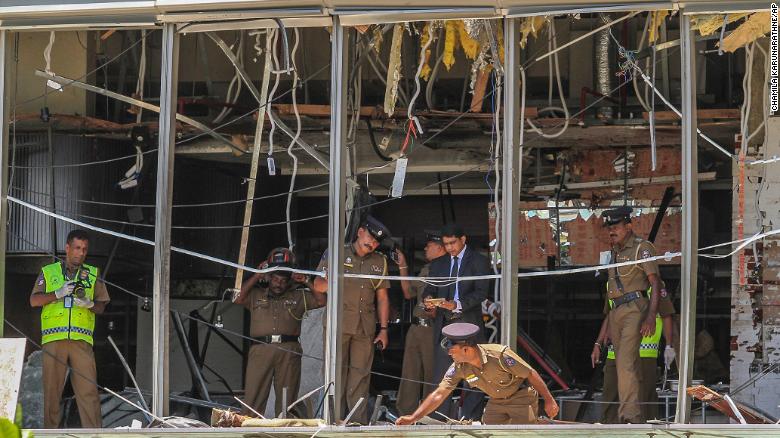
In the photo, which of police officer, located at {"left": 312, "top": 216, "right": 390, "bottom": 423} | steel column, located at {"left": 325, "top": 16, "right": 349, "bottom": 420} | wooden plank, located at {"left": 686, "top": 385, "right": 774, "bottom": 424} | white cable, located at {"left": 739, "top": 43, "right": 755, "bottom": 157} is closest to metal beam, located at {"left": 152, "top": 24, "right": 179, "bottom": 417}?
steel column, located at {"left": 325, "top": 16, "right": 349, "bottom": 420}

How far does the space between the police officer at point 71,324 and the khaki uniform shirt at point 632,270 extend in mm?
4023

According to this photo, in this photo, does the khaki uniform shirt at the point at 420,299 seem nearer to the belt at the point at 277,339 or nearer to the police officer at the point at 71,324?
the belt at the point at 277,339

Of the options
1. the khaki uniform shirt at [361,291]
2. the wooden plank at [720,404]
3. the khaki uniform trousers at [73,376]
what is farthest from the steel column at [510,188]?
the khaki uniform trousers at [73,376]

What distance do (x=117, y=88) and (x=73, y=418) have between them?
3722 millimetres

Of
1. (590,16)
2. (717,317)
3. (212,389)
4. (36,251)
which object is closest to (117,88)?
(36,251)

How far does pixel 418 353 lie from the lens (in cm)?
1196

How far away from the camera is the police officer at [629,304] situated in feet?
36.3

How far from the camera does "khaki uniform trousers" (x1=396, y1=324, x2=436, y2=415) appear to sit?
39.0 feet

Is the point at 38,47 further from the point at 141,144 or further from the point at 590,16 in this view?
the point at 590,16

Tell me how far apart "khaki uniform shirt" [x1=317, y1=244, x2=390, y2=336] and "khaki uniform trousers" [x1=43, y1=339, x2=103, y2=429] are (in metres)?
2.02

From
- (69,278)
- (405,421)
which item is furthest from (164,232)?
(405,421)

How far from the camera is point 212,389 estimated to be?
1452 centimetres

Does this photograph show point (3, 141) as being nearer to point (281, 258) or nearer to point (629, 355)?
point (281, 258)

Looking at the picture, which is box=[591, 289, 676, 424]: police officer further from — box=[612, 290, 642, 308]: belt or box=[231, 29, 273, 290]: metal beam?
box=[231, 29, 273, 290]: metal beam
